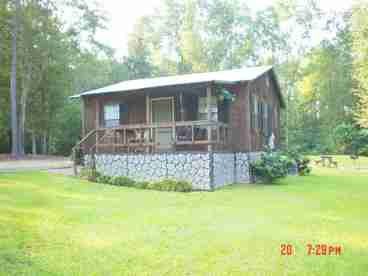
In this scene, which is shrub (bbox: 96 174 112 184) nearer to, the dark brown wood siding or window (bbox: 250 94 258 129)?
the dark brown wood siding

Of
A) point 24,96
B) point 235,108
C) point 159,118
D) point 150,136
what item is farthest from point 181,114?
point 24,96

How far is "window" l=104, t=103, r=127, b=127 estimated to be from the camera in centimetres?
1555

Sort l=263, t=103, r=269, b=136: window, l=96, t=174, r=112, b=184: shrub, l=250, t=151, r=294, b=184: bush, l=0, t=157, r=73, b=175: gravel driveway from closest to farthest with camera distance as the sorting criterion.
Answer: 1. l=96, t=174, r=112, b=184: shrub
2. l=250, t=151, r=294, b=184: bush
3. l=0, t=157, r=73, b=175: gravel driveway
4. l=263, t=103, r=269, b=136: window

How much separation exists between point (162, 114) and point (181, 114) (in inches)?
36.8

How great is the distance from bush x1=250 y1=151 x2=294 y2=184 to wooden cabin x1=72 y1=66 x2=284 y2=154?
68 cm

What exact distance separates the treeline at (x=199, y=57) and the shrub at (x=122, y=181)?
1380 cm

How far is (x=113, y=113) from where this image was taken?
618 inches

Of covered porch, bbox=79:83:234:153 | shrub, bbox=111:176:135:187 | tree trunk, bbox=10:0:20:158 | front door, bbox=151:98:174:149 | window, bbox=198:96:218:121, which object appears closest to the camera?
shrub, bbox=111:176:135:187

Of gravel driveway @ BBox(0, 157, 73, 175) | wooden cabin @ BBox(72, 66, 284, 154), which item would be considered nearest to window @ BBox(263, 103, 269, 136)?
wooden cabin @ BBox(72, 66, 284, 154)

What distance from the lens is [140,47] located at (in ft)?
136

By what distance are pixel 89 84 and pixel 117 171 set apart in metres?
23.0

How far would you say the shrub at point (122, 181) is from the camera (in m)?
12.1

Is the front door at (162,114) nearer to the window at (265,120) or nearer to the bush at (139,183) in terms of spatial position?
the bush at (139,183)

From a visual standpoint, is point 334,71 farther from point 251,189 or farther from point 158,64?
point 251,189
